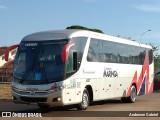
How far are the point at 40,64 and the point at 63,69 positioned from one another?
91 cm

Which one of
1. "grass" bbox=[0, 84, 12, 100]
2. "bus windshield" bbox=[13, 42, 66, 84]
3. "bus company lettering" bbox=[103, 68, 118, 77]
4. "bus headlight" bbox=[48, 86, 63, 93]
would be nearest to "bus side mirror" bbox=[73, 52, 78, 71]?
"bus windshield" bbox=[13, 42, 66, 84]

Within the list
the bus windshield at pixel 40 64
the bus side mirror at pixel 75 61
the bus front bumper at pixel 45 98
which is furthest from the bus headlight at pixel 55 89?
the bus side mirror at pixel 75 61

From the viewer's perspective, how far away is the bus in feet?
52.9

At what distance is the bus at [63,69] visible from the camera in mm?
16125

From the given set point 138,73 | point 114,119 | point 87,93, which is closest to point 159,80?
point 138,73

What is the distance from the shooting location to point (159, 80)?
5916 centimetres

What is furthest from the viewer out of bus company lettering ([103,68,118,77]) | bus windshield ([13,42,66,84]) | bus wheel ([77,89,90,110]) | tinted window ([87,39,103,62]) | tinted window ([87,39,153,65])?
bus company lettering ([103,68,118,77])

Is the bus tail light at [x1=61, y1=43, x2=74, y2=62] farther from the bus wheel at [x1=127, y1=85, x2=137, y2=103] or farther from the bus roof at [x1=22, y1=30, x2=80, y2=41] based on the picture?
the bus wheel at [x1=127, y1=85, x2=137, y2=103]

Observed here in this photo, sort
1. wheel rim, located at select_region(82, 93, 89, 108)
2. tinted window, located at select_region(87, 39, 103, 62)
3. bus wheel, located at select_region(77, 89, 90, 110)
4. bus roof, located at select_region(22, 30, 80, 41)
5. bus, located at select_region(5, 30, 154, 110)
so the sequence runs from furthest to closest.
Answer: tinted window, located at select_region(87, 39, 103, 62), wheel rim, located at select_region(82, 93, 89, 108), bus wheel, located at select_region(77, 89, 90, 110), bus roof, located at select_region(22, 30, 80, 41), bus, located at select_region(5, 30, 154, 110)

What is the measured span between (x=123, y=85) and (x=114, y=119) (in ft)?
29.8

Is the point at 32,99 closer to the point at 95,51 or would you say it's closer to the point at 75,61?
→ the point at 75,61

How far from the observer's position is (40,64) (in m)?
16.4

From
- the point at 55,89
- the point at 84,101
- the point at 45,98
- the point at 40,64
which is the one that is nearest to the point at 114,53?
the point at 84,101

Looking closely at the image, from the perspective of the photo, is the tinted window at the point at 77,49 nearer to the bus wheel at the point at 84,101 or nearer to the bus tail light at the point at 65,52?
the bus tail light at the point at 65,52
